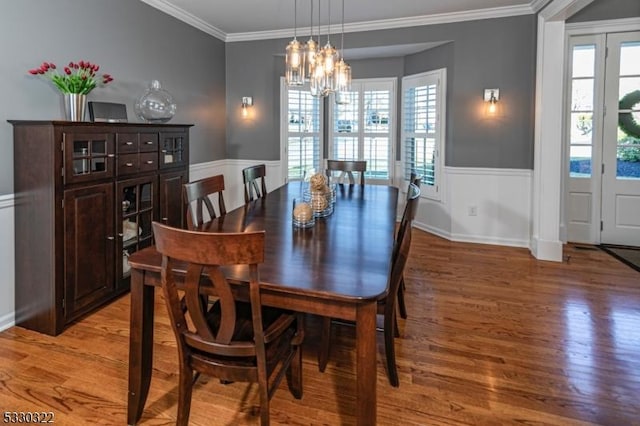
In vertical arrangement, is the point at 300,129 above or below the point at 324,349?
above

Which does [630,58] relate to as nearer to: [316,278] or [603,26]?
[603,26]

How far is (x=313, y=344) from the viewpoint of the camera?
261cm

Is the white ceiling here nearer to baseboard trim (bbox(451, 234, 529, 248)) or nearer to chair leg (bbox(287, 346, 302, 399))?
baseboard trim (bbox(451, 234, 529, 248))

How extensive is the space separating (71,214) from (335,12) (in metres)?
3.50

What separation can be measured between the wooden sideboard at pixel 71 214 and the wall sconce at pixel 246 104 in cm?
260

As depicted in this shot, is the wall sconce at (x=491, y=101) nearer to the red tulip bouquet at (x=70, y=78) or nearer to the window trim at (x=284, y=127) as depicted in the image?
the window trim at (x=284, y=127)

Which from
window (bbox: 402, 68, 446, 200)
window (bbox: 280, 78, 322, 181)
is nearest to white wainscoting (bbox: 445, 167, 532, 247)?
window (bbox: 402, 68, 446, 200)

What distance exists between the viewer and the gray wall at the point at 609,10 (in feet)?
15.0

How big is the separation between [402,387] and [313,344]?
655mm

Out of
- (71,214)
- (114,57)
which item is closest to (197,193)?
(71,214)

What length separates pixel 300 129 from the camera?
6.08 meters

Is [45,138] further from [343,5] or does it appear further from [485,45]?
[485,45]

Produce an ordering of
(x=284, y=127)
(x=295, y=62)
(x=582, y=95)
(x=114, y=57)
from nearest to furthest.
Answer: (x=295, y=62)
(x=114, y=57)
(x=582, y=95)
(x=284, y=127)

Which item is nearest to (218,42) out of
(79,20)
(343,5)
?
(343,5)
